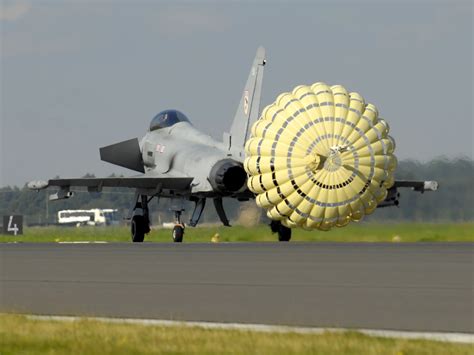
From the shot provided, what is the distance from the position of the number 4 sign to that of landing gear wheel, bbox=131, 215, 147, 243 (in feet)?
52.3

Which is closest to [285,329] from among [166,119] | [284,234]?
[284,234]

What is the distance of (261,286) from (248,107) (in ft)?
80.6

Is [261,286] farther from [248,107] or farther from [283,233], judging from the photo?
[248,107]

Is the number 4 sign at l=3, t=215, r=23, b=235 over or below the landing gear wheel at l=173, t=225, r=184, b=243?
below

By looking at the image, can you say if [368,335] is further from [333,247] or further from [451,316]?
[333,247]

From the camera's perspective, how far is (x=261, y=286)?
17.5 metres

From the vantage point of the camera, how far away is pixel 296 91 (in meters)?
33.6

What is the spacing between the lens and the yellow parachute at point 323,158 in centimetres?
3222

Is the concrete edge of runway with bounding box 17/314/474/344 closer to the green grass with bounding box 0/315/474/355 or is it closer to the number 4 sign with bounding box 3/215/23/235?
the green grass with bounding box 0/315/474/355

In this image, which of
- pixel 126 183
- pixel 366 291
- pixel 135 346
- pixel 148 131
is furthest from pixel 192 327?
pixel 148 131

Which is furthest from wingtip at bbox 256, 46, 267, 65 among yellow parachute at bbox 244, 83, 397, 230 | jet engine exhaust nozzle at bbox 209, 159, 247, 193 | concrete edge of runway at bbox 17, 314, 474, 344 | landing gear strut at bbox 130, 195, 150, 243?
concrete edge of runway at bbox 17, 314, 474, 344

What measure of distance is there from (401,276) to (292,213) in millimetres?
14037

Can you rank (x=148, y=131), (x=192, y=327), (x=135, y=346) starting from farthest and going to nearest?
(x=148, y=131)
(x=192, y=327)
(x=135, y=346)

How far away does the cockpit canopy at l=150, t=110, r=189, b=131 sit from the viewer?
150 feet
